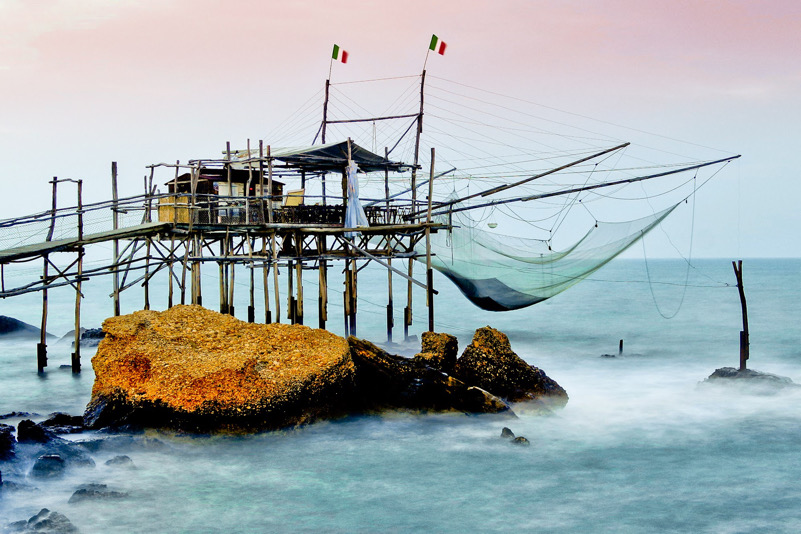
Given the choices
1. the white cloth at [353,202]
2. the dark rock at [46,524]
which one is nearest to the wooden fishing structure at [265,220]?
the white cloth at [353,202]

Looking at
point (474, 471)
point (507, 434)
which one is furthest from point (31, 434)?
point (507, 434)

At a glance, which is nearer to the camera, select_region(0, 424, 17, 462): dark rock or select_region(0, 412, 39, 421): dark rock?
select_region(0, 424, 17, 462): dark rock

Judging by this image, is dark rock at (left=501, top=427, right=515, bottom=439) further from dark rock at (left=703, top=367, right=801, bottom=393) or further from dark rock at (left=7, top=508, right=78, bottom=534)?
dark rock at (left=703, top=367, right=801, bottom=393)

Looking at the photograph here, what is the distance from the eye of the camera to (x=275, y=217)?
763 inches

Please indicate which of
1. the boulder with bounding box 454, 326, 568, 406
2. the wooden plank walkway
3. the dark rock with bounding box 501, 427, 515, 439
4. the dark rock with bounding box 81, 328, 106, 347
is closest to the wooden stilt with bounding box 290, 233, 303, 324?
the wooden plank walkway

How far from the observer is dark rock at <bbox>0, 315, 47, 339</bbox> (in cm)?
2753

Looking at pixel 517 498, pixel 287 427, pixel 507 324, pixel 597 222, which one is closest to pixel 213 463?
pixel 287 427

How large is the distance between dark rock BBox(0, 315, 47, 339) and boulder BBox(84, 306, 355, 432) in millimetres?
15531

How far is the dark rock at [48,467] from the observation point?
11008 mm

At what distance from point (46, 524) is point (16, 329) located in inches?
821

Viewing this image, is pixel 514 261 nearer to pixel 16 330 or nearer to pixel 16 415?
pixel 16 415

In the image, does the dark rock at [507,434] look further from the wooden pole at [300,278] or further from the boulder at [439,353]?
the wooden pole at [300,278]

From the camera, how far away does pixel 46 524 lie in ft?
31.1

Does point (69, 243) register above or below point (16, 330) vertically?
above
